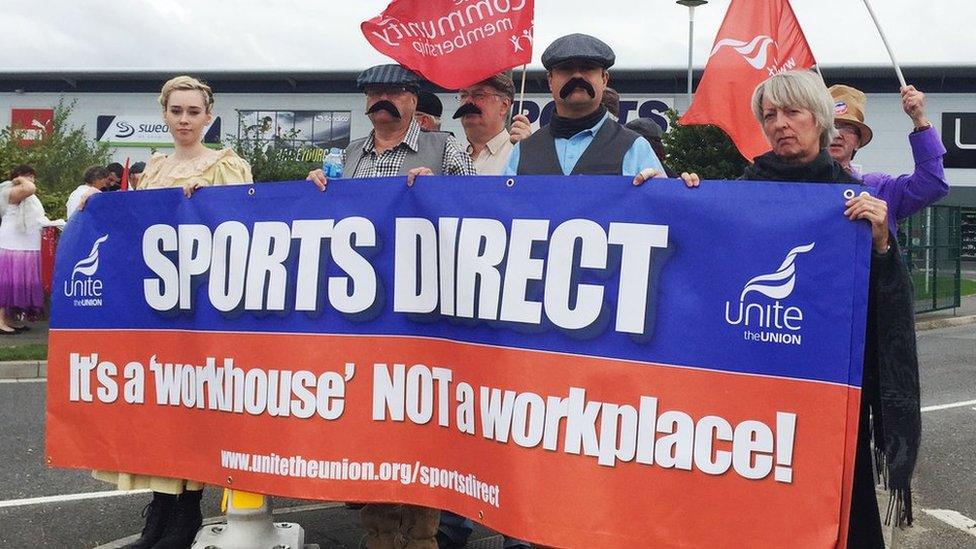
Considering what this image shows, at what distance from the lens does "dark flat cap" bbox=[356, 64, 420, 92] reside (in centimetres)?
390

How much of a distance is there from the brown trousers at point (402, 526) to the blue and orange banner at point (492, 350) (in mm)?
346

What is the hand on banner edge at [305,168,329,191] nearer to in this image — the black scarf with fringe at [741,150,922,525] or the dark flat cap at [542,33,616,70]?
the dark flat cap at [542,33,616,70]

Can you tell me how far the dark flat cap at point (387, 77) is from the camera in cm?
390

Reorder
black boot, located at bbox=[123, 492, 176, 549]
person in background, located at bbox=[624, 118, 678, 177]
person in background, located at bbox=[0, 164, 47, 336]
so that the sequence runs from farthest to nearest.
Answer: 1. person in background, located at bbox=[0, 164, 47, 336]
2. person in background, located at bbox=[624, 118, 678, 177]
3. black boot, located at bbox=[123, 492, 176, 549]

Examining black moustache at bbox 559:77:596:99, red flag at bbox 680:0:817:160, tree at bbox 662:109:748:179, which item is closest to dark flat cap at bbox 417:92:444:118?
red flag at bbox 680:0:817:160

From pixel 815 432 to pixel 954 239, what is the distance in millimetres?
16352

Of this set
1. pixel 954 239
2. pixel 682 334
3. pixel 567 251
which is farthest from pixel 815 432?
pixel 954 239

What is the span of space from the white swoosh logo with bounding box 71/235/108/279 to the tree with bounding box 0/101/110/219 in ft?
37.5

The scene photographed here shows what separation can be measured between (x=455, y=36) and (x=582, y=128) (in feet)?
5.47

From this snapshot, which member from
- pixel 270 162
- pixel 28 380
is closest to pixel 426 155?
pixel 28 380

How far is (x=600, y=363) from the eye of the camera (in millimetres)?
3002

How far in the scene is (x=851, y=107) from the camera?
4695 mm

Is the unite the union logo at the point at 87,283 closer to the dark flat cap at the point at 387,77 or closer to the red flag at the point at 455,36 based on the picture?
the dark flat cap at the point at 387,77

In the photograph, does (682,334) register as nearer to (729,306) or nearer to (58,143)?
(729,306)
